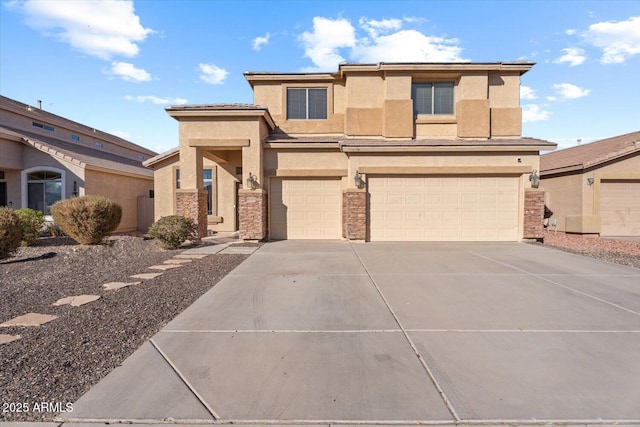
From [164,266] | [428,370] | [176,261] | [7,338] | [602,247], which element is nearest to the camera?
[428,370]

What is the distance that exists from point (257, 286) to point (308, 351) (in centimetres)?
302

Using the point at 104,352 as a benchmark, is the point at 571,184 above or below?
above

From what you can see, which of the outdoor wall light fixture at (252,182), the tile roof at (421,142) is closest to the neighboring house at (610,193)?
the tile roof at (421,142)

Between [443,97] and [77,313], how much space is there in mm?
15171

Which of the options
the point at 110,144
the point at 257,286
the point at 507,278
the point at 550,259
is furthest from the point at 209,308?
→ the point at 110,144

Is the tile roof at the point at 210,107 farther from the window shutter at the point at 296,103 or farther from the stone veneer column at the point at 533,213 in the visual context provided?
the stone veneer column at the point at 533,213

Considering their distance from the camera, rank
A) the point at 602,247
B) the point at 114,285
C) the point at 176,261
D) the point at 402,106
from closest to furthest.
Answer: the point at 114,285
the point at 176,261
the point at 602,247
the point at 402,106

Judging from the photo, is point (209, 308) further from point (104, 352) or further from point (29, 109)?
point (29, 109)

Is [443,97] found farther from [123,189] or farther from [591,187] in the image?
[123,189]

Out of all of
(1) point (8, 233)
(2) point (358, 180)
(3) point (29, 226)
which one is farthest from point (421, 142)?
(3) point (29, 226)

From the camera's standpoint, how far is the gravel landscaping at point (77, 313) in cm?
320

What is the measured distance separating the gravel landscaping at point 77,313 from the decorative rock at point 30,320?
0.13 m

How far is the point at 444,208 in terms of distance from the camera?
13.1 m

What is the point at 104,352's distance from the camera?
3.86 metres
